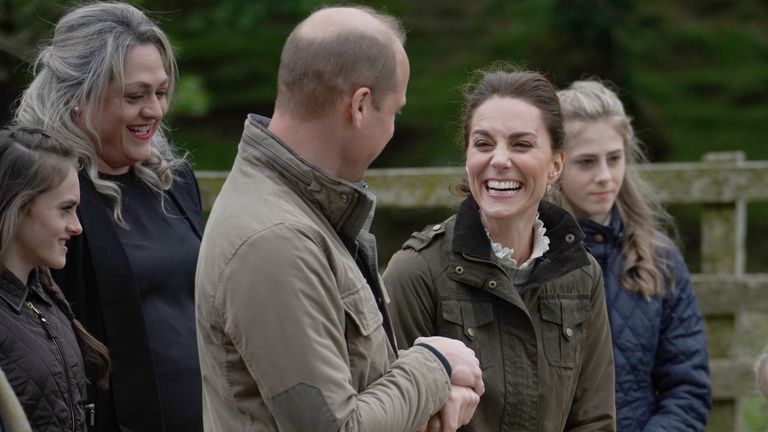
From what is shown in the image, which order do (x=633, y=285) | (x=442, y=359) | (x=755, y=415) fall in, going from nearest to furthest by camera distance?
(x=442, y=359)
(x=633, y=285)
(x=755, y=415)

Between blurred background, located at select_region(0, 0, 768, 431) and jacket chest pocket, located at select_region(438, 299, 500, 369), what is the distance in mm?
6660

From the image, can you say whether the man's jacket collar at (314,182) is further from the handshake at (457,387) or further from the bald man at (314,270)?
the handshake at (457,387)

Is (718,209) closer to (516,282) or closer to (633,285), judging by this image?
(633,285)

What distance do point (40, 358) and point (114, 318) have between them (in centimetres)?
39

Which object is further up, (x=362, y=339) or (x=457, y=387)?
(x=362, y=339)

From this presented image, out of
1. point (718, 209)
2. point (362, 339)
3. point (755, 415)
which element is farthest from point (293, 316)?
point (755, 415)

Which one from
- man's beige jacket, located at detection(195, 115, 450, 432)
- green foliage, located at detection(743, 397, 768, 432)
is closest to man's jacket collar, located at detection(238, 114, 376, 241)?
man's beige jacket, located at detection(195, 115, 450, 432)

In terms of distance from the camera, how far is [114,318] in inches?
129

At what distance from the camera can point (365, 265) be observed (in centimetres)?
254

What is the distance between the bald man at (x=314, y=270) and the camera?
215 cm

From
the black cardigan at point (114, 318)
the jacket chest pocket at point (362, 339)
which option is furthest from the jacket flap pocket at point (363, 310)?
the black cardigan at point (114, 318)

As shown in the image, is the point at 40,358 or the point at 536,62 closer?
the point at 40,358

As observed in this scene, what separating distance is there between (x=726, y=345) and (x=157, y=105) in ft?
10.9

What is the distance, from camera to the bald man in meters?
2.15
